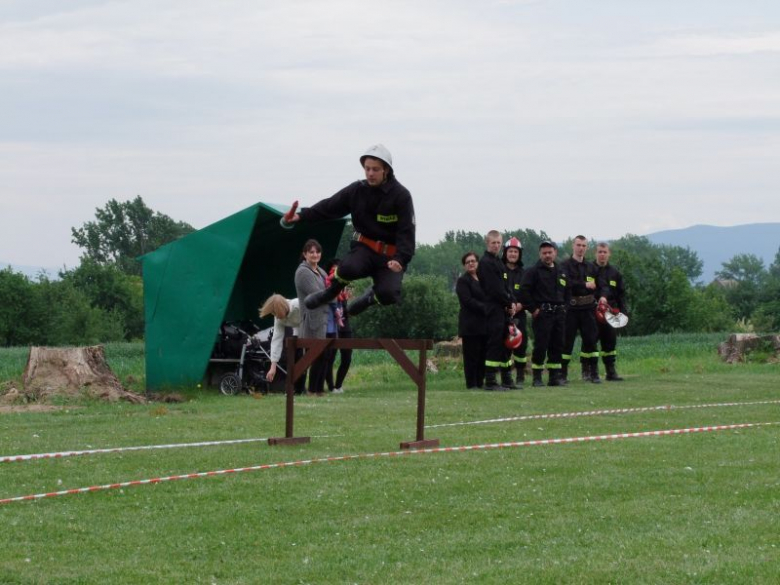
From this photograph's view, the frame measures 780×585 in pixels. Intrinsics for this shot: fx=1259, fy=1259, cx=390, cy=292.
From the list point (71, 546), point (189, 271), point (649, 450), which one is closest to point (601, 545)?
point (71, 546)

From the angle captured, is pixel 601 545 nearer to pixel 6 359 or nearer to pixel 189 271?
pixel 189 271

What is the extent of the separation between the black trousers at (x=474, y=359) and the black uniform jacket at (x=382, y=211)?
8767mm

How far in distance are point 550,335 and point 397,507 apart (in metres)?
12.3

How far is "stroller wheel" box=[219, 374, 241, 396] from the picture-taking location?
19812 mm

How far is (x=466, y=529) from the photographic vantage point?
7988 mm

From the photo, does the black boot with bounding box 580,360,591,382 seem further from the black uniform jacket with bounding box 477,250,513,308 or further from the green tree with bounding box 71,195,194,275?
the green tree with bounding box 71,195,194,275

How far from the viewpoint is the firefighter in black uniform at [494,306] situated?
19.7m

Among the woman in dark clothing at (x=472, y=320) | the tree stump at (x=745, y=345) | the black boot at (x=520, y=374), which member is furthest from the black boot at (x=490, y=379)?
the tree stump at (x=745, y=345)

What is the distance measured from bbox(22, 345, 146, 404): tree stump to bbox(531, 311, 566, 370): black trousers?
654 cm

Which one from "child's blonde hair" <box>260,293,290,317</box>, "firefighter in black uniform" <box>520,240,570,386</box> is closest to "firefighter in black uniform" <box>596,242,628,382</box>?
"firefighter in black uniform" <box>520,240,570,386</box>

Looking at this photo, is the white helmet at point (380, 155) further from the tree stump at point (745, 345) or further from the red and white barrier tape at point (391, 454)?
the tree stump at point (745, 345)

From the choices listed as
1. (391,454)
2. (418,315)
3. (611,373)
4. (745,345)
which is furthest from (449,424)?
(418,315)

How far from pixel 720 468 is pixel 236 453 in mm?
4191

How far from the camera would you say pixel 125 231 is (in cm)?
11906
